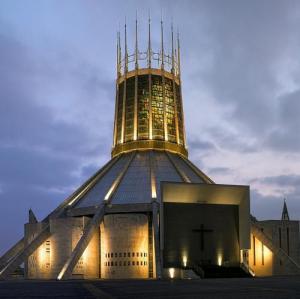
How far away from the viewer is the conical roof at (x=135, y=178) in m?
36.8

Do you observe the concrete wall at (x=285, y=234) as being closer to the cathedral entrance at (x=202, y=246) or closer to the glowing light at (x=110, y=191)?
the cathedral entrance at (x=202, y=246)

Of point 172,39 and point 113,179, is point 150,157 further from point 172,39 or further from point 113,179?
point 172,39

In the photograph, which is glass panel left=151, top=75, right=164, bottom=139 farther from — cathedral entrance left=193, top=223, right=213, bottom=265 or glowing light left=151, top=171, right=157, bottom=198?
cathedral entrance left=193, top=223, right=213, bottom=265

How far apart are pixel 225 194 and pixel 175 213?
385 centimetres

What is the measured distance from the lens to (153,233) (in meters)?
34.4

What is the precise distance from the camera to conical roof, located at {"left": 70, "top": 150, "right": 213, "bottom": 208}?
1451 inches

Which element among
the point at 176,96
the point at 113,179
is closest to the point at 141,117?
the point at 176,96

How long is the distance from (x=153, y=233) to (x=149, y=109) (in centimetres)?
1329

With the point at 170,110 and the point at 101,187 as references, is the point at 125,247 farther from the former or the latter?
the point at 170,110

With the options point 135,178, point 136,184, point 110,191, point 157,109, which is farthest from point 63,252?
point 157,109

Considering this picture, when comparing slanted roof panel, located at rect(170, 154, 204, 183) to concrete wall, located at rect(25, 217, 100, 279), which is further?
slanted roof panel, located at rect(170, 154, 204, 183)

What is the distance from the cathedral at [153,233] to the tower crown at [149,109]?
2213mm

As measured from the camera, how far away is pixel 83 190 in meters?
40.6

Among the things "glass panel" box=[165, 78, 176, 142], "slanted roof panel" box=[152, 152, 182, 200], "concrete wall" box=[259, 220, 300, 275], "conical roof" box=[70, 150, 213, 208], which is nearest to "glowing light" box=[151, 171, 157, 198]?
"conical roof" box=[70, 150, 213, 208]
